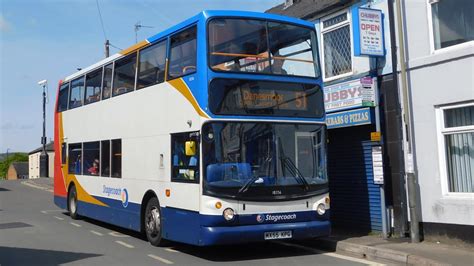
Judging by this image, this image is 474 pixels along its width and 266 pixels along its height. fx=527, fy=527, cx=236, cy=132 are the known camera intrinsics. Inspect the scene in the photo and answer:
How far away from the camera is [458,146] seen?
9750 mm

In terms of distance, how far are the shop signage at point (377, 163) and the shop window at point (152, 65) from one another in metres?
4.47

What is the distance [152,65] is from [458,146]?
6159 mm

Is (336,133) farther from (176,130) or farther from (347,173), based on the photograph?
(176,130)

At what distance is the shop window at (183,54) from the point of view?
938 centimetres

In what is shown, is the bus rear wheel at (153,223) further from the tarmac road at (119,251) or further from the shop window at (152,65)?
the shop window at (152,65)

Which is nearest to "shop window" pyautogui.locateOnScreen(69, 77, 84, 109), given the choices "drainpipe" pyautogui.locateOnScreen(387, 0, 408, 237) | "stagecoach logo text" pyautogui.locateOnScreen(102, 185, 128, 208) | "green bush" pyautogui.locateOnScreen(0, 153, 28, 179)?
"stagecoach logo text" pyautogui.locateOnScreen(102, 185, 128, 208)

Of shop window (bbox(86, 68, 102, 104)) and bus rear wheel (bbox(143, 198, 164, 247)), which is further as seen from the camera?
shop window (bbox(86, 68, 102, 104))

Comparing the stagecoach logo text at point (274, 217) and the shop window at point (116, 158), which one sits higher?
the shop window at point (116, 158)

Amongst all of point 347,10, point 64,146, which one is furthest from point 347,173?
point 64,146

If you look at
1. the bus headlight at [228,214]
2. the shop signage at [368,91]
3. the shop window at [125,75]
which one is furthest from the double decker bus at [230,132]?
Result: the shop signage at [368,91]

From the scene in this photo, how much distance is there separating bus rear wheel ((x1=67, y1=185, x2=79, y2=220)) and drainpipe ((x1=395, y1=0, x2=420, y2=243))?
31.4ft

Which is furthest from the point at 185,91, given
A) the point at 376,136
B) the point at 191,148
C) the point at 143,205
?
the point at 376,136

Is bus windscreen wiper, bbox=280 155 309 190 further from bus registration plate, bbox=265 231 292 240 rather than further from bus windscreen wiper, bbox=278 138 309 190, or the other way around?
bus registration plate, bbox=265 231 292 240

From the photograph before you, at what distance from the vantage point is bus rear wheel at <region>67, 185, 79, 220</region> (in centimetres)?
1541
